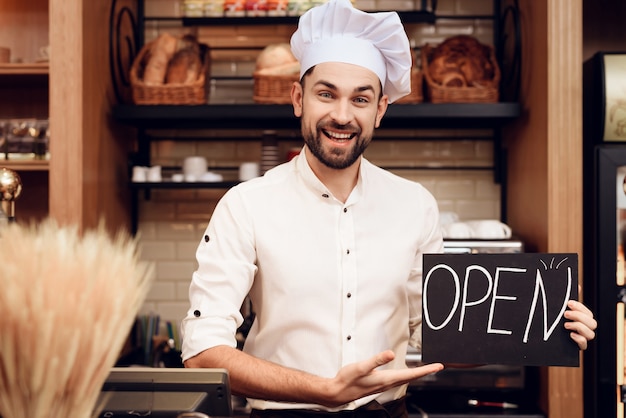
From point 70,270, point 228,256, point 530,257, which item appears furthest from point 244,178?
point 70,270

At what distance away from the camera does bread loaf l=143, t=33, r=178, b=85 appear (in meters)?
2.54

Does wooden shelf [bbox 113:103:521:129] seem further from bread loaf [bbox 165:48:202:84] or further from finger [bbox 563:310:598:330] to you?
finger [bbox 563:310:598:330]

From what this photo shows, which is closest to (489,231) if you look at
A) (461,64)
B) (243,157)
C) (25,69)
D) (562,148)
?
(562,148)

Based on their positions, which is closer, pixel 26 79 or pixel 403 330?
pixel 403 330

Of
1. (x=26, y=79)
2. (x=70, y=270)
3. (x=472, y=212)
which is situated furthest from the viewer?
(x=472, y=212)

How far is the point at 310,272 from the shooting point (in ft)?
5.29

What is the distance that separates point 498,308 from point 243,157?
171 cm

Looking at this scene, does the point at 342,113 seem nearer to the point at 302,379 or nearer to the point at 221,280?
the point at 221,280

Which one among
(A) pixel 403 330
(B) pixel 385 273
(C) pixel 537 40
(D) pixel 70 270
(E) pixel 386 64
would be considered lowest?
(A) pixel 403 330

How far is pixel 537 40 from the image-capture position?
2.39 m

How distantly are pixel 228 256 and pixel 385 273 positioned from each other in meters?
0.38

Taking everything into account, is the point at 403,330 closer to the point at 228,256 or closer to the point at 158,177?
the point at 228,256

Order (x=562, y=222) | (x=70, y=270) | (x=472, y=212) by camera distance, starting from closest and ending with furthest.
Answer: (x=70, y=270) < (x=562, y=222) < (x=472, y=212)

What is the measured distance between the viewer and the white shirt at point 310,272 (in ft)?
5.21
